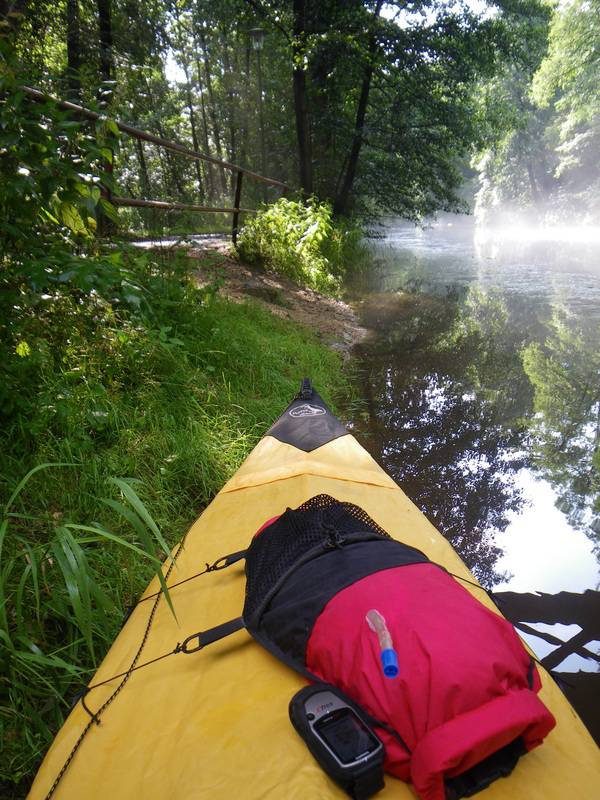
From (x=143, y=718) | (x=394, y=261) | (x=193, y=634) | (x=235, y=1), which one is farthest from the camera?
(x=394, y=261)

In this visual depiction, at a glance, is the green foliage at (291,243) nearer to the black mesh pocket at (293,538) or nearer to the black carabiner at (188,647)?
the black mesh pocket at (293,538)

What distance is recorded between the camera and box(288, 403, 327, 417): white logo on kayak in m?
2.45

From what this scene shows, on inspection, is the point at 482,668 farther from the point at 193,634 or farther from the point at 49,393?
the point at 49,393

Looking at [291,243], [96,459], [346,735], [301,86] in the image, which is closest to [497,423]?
[96,459]

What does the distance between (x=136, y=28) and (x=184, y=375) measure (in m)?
8.72

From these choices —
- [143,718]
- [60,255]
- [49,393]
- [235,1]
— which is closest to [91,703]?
[143,718]

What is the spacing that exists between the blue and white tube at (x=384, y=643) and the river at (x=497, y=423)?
3.51 feet

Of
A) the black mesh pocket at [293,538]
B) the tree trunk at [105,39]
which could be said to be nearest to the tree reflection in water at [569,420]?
the black mesh pocket at [293,538]

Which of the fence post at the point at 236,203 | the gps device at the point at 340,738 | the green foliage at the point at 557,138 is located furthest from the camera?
the green foliage at the point at 557,138

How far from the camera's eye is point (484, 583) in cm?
193

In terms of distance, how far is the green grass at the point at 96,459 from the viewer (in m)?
1.18

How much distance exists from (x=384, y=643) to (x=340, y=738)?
6.7 inches

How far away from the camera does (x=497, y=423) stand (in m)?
3.40

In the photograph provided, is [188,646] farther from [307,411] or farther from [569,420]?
[569,420]
